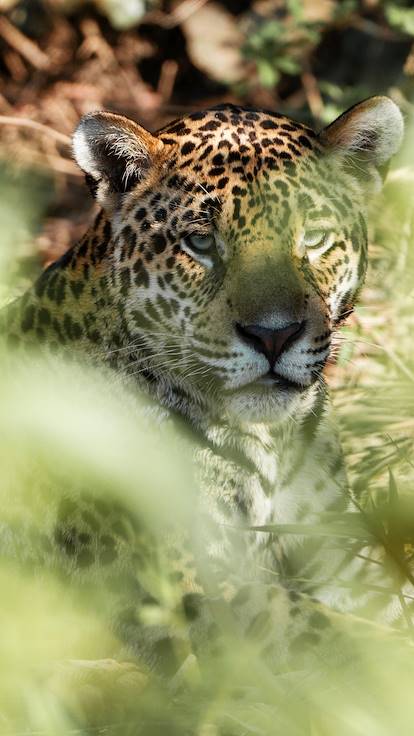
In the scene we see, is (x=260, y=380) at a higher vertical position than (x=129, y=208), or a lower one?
lower

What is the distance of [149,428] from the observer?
4371 millimetres

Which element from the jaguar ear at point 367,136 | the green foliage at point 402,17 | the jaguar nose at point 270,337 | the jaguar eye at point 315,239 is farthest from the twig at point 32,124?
the green foliage at point 402,17

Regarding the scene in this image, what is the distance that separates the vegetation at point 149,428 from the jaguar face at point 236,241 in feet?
0.75

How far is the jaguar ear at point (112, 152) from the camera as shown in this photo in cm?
443

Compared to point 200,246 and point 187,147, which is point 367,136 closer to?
point 187,147

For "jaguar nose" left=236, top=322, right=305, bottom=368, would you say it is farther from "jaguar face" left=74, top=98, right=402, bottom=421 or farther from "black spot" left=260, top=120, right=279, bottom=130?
"black spot" left=260, top=120, right=279, bottom=130

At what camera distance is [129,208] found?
14.6ft

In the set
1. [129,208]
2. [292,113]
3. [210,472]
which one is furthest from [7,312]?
[292,113]

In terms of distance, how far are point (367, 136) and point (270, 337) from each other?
1.15 meters

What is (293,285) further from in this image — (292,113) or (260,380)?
(292,113)

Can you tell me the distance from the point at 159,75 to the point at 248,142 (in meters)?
8.19

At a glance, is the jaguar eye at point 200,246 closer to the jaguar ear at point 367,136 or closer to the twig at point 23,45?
the jaguar ear at point 367,136

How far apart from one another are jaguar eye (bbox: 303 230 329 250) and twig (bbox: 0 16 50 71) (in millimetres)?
8447

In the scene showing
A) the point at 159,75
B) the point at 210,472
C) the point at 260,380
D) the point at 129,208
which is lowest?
the point at 210,472
